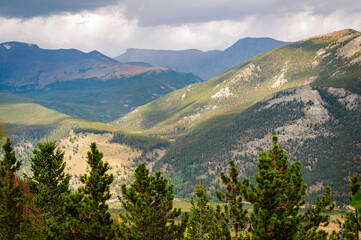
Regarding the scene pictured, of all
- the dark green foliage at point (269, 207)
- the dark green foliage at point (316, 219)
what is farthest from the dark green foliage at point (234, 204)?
the dark green foliage at point (316, 219)

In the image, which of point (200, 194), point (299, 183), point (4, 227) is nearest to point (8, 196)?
point (4, 227)

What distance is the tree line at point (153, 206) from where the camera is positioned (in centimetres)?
3000

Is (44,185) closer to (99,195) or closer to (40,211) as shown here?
(40,211)

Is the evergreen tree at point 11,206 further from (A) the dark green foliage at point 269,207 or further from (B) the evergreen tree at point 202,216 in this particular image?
(A) the dark green foliage at point 269,207

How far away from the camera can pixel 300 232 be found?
36875mm

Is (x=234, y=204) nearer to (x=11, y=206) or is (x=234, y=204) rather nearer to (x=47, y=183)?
(x=47, y=183)

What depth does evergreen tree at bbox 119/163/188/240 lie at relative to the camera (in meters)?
36.5

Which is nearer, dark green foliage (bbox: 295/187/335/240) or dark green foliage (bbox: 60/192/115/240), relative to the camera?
dark green foliage (bbox: 60/192/115/240)

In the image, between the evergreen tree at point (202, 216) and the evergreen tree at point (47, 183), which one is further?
the evergreen tree at point (202, 216)

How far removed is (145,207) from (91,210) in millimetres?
6196

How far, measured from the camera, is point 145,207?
36.8 m

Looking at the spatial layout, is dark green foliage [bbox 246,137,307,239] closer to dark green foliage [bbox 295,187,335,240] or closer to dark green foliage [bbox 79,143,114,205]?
dark green foliage [bbox 295,187,335,240]

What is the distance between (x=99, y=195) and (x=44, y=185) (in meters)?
14.1

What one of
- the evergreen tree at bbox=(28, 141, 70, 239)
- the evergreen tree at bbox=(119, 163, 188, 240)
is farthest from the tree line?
the evergreen tree at bbox=(28, 141, 70, 239)
